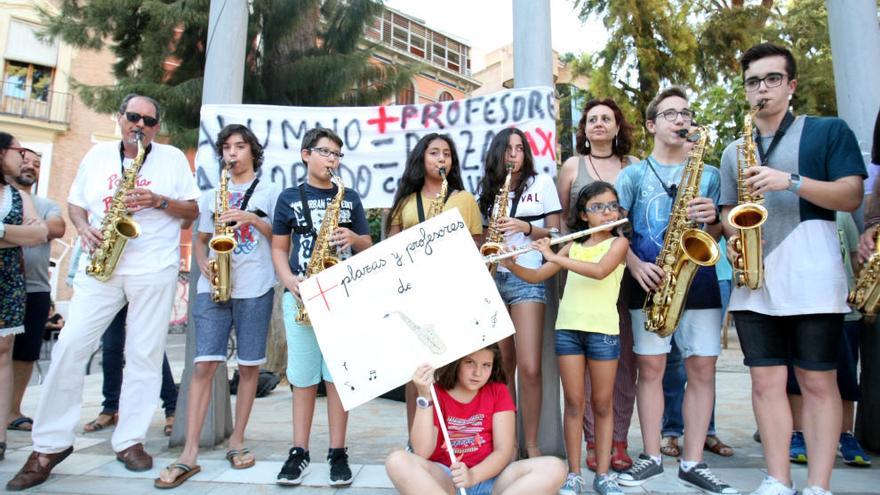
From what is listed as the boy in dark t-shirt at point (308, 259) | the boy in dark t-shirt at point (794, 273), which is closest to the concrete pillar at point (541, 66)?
the boy in dark t-shirt at point (794, 273)

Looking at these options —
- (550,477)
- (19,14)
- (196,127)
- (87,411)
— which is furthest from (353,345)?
(19,14)

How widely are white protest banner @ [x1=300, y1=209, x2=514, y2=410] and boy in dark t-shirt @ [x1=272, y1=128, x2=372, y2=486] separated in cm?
69

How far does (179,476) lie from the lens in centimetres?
343

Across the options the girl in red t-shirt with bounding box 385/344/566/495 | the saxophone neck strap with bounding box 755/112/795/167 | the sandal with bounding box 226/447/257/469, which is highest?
the saxophone neck strap with bounding box 755/112/795/167

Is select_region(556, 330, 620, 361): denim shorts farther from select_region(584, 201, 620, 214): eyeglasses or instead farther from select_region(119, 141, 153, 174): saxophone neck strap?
select_region(119, 141, 153, 174): saxophone neck strap

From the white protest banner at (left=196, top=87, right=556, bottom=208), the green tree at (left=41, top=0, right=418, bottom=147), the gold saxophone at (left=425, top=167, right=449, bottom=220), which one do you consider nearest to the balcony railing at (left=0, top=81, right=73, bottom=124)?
the green tree at (left=41, top=0, right=418, bottom=147)

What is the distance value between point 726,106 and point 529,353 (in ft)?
45.7

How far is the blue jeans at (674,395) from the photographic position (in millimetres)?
4371

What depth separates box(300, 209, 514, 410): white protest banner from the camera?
2820 mm

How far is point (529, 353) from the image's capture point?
143 inches

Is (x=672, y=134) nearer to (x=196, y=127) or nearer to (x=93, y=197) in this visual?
(x=93, y=197)

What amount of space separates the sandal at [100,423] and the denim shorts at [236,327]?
1.93 meters

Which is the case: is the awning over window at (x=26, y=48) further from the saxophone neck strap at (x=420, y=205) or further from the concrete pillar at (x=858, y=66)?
the concrete pillar at (x=858, y=66)

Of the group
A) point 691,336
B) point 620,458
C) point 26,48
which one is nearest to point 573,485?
point 620,458
